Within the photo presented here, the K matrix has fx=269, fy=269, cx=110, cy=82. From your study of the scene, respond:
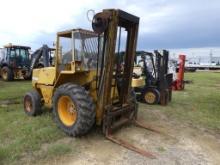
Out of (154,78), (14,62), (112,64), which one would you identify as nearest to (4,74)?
(14,62)

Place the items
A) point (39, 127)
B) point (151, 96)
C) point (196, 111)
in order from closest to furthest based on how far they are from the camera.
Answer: point (39, 127) < point (196, 111) < point (151, 96)

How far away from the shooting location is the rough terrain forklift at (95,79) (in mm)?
4984

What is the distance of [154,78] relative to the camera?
9.77 metres

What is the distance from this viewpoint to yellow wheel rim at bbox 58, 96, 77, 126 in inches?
214

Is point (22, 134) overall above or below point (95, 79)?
below

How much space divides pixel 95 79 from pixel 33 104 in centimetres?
216

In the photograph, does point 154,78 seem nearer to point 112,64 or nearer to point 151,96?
point 151,96

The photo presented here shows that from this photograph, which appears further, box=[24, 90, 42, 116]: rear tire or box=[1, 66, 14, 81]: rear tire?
box=[1, 66, 14, 81]: rear tire

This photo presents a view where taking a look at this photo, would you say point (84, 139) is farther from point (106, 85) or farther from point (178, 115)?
point (178, 115)

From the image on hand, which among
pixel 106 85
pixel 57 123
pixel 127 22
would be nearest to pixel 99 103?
pixel 106 85

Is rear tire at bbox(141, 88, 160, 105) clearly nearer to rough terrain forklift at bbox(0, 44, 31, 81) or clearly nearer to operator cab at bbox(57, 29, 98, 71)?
operator cab at bbox(57, 29, 98, 71)

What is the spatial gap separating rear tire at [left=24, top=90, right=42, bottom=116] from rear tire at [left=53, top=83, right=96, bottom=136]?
1.26 meters

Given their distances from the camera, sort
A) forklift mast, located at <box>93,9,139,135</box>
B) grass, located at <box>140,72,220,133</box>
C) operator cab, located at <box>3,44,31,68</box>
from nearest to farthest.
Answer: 1. forklift mast, located at <box>93,9,139,135</box>
2. grass, located at <box>140,72,220,133</box>
3. operator cab, located at <box>3,44,31,68</box>

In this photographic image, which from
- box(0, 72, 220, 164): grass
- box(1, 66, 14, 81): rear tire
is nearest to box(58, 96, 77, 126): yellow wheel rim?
box(0, 72, 220, 164): grass
